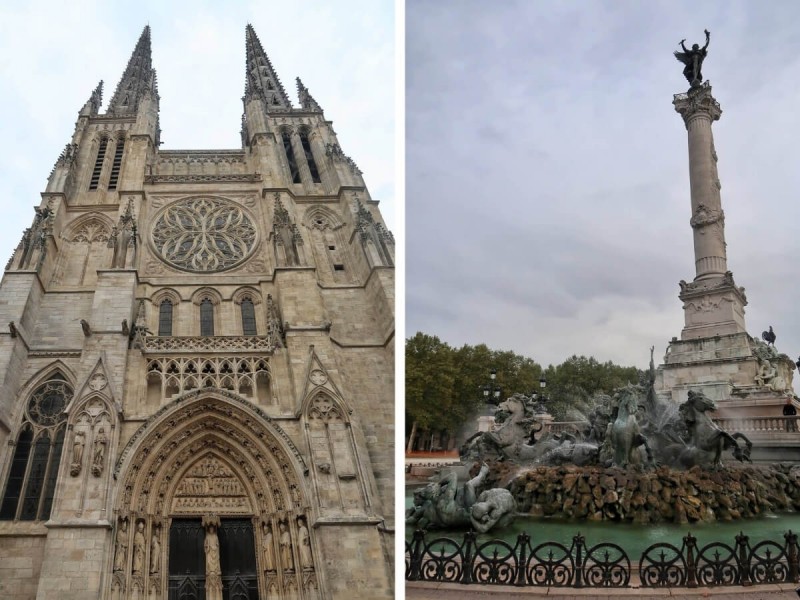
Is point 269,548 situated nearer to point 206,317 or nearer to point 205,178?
point 206,317

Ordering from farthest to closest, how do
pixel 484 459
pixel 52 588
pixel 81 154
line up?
1. pixel 81 154
2. pixel 484 459
3. pixel 52 588

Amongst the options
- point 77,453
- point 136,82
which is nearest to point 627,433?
point 77,453

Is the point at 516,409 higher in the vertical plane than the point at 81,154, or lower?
lower

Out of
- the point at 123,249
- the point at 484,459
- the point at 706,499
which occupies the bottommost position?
the point at 706,499

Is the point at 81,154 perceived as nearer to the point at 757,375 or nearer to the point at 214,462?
the point at 214,462

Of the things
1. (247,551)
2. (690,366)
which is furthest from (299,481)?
(690,366)

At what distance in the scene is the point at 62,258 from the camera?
1795 cm

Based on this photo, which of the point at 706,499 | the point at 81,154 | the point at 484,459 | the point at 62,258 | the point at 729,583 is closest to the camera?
the point at 729,583

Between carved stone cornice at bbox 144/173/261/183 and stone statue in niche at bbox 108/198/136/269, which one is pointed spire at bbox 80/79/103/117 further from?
stone statue in niche at bbox 108/198/136/269

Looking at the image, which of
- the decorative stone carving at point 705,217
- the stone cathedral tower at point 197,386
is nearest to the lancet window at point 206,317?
the stone cathedral tower at point 197,386

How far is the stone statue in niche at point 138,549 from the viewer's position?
483 inches

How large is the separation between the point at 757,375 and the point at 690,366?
5.11 feet

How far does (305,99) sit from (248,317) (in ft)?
34.8

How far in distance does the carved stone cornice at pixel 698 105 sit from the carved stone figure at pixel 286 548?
16.3 metres
